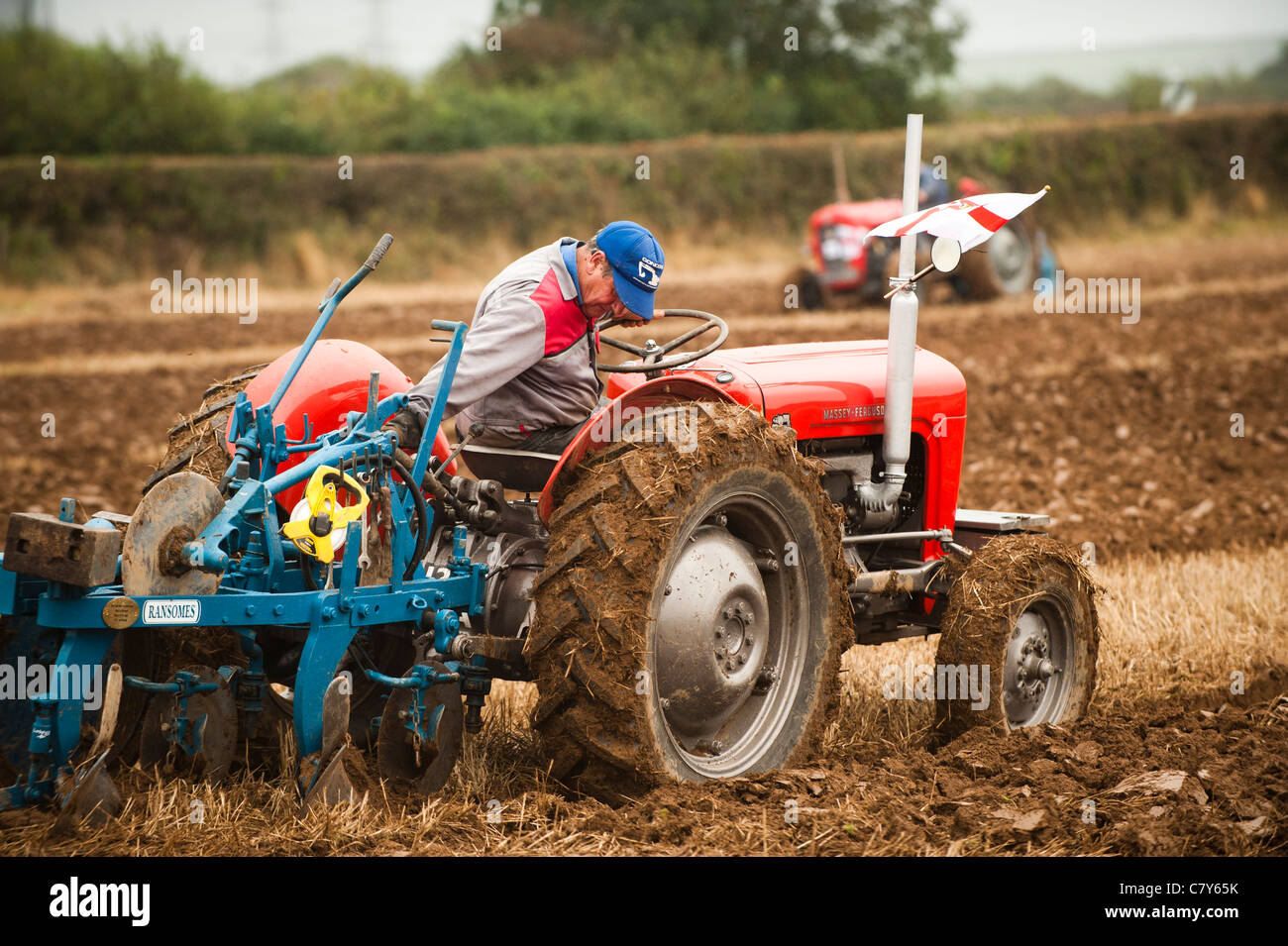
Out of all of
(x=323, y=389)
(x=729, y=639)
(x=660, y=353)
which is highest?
(x=660, y=353)

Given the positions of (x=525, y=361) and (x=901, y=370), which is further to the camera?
(x=901, y=370)

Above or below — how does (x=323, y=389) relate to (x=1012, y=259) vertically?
below

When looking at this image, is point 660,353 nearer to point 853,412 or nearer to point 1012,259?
point 853,412

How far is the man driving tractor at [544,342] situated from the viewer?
13.7 feet

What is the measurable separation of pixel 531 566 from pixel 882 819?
4.12 ft

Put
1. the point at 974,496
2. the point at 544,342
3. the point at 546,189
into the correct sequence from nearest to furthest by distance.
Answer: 1. the point at 544,342
2. the point at 974,496
3. the point at 546,189

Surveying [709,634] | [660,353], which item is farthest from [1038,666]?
[660,353]

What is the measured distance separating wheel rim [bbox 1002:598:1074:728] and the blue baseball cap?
175 centimetres

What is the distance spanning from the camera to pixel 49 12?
32.9 m

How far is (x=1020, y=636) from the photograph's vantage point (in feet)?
16.7

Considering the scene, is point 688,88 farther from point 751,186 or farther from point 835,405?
point 835,405

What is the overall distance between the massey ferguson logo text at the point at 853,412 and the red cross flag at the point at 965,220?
64 centimetres

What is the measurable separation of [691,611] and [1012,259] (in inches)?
620

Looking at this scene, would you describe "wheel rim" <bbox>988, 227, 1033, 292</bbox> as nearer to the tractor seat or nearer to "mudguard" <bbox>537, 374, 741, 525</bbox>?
"mudguard" <bbox>537, 374, 741, 525</bbox>
